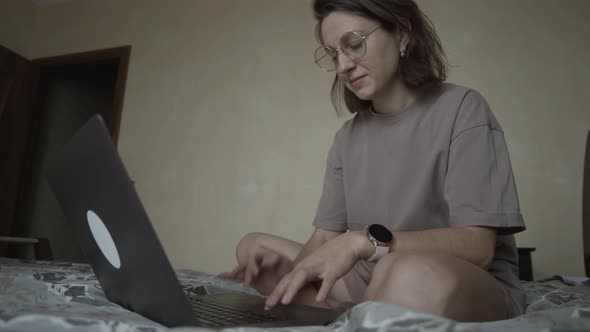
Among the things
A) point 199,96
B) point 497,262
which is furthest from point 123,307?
point 199,96

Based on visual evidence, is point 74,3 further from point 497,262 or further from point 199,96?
point 497,262

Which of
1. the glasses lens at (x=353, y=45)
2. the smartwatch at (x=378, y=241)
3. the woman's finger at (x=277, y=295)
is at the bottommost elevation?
the woman's finger at (x=277, y=295)

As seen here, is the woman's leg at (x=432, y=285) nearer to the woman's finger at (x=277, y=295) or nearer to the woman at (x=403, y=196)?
the woman at (x=403, y=196)

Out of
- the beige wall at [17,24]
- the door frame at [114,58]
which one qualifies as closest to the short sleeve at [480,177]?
the door frame at [114,58]

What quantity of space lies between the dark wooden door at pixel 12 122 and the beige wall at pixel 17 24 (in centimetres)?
17

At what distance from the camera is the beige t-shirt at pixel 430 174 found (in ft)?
2.41

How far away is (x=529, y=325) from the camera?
41cm

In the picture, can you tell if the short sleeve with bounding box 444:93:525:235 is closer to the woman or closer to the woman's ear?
the woman

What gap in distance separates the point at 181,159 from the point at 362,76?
189cm

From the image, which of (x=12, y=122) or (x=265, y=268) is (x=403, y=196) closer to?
(x=265, y=268)

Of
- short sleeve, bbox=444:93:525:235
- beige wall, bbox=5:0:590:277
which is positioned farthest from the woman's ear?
beige wall, bbox=5:0:590:277

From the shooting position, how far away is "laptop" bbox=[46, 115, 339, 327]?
1.44 feet

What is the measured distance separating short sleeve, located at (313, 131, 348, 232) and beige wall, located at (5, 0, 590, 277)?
1153 millimetres

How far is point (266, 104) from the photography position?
2490 mm
